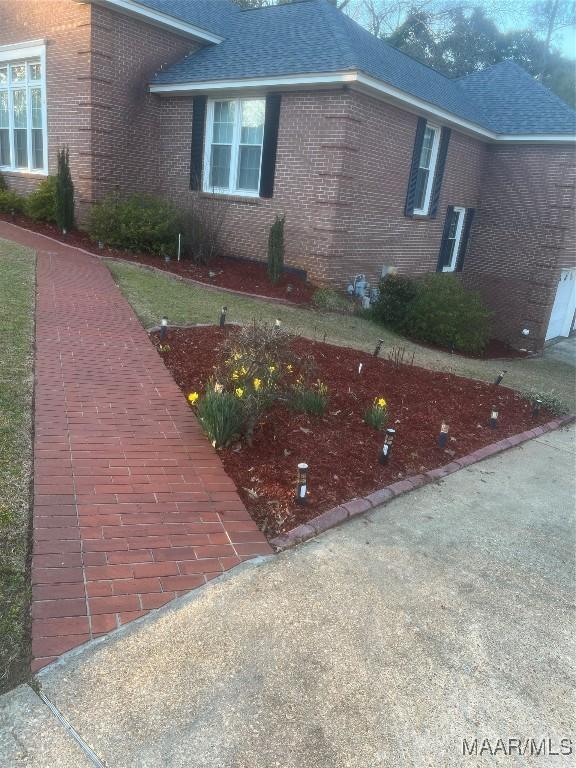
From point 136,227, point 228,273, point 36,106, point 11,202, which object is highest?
point 36,106

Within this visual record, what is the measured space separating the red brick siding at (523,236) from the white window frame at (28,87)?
11.9m

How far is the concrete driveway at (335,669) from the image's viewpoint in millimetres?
2213

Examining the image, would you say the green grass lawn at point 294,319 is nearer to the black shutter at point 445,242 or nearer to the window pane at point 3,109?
the black shutter at point 445,242

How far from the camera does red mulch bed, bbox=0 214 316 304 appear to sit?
11016mm

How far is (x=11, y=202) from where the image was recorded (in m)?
14.1

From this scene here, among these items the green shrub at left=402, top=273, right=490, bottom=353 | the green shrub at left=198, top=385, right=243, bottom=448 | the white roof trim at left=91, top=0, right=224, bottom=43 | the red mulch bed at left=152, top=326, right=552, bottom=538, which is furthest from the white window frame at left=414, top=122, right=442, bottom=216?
the green shrub at left=198, top=385, right=243, bottom=448

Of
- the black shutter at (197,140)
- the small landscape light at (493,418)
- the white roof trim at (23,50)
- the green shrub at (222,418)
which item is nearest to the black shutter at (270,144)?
the black shutter at (197,140)

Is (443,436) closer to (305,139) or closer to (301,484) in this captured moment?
(301,484)

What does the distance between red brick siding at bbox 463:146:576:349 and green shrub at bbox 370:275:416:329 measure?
200 inches

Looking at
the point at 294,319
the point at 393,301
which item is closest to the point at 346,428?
the point at 294,319

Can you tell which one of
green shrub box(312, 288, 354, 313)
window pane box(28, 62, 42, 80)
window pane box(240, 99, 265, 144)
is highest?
window pane box(28, 62, 42, 80)

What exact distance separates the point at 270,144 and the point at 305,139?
0.88 meters

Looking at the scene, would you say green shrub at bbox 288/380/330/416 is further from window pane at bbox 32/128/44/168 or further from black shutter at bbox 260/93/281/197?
window pane at bbox 32/128/44/168

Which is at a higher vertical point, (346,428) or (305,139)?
(305,139)
